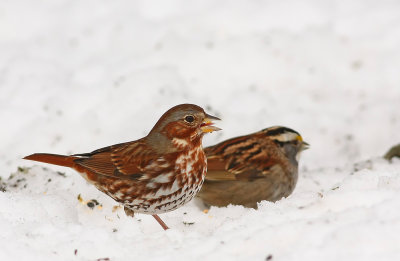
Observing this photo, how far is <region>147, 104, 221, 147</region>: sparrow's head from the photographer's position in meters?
4.98

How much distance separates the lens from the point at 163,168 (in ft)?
16.1

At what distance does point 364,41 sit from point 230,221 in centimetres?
522

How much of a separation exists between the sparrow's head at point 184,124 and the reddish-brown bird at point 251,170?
1.05 m

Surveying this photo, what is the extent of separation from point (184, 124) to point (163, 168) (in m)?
0.37

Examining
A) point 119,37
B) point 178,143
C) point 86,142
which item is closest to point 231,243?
point 178,143

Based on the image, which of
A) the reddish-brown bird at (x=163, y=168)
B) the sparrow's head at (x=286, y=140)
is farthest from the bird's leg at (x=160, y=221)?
the sparrow's head at (x=286, y=140)

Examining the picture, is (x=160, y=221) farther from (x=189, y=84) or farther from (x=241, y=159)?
(x=189, y=84)

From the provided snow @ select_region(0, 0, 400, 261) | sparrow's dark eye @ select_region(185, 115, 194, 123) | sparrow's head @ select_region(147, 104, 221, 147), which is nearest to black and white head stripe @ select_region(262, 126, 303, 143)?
snow @ select_region(0, 0, 400, 261)

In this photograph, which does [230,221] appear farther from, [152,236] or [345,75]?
[345,75]

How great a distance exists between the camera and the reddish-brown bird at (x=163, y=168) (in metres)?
4.90

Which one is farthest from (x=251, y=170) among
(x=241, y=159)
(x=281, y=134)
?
(x=281, y=134)

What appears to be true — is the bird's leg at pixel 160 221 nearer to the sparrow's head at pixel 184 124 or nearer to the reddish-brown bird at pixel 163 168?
the reddish-brown bird at pixel 163 168

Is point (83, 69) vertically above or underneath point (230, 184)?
above

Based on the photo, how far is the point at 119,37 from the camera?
8.83m
